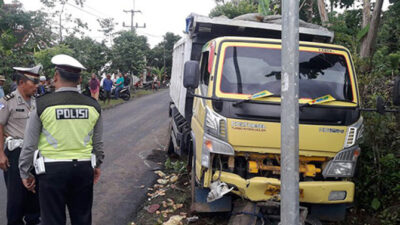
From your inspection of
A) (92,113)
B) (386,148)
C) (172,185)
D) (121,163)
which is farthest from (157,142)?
(92,113)

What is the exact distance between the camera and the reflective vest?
9.55ft

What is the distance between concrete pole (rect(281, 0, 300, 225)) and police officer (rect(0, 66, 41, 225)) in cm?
249

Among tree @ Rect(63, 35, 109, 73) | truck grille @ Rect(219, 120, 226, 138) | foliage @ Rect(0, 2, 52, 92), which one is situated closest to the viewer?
truck grille @ Rect(219, 120, 226, 138)

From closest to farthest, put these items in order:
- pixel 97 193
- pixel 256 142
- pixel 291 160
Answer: pixel 291 160, pixel 256 142, pixel 97 193

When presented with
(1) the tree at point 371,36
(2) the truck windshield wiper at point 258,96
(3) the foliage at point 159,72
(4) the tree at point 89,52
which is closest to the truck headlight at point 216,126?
(2) the truck windshield wiper at point 258,96

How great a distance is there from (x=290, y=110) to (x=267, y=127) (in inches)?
49.6

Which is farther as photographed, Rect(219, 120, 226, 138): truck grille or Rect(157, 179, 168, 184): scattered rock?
Rect(157, 179, 168, 184): scattered rock

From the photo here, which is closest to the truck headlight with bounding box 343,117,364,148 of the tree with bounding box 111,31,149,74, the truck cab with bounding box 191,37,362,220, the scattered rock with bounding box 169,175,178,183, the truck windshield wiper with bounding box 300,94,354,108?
the truck cab with bounding box 191,37,362,220

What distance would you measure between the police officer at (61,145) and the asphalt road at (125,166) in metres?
1.70

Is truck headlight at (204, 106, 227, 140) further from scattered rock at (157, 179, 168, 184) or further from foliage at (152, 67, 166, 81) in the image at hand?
foliage at (152, 67, 166, 81)

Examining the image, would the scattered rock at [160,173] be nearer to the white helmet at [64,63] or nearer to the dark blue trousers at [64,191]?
the dark blue trousers at [64,191]

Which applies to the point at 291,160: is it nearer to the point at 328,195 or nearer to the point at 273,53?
the point at 328,195

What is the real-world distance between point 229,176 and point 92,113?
1624mm

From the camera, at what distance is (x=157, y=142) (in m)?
9.63
